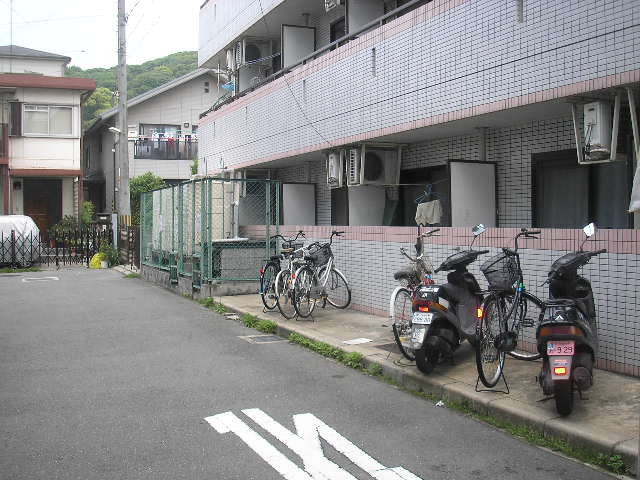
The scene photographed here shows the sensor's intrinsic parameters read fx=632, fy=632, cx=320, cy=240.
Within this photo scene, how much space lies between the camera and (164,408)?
596 cm

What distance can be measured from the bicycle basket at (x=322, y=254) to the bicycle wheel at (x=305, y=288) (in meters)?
0.47

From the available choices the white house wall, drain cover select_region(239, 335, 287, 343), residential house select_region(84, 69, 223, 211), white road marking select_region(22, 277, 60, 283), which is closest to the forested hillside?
the white house wall

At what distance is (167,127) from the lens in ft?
115

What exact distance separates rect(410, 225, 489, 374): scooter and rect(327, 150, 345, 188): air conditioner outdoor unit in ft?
18.5

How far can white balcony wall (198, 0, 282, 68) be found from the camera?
16.3m

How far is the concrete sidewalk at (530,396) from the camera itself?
15.8 feet

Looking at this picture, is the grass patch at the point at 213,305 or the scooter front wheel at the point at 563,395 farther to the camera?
the grass patch at the point at 213,305

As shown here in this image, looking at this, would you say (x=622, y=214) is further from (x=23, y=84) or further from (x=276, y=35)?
(x=23, y=84)

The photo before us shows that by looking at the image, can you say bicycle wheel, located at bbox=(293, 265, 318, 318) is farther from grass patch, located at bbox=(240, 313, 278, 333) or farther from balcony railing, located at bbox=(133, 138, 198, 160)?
balcony railing, located at bbox=(133, 138, 198, 160)

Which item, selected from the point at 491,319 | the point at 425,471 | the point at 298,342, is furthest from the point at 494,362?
the point at 298,342

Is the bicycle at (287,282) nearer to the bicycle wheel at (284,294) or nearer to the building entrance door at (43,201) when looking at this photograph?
the bicycle wheel at (284,294)

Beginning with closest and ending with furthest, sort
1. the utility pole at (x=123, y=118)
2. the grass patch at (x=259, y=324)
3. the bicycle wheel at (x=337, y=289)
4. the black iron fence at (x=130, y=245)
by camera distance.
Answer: the grass patch at (x=259, y=324)
the bicycle wheel at (x=337, y=289)
the black iron fence at (x=130, y=245)
the utility pole at (x=123, y=118)

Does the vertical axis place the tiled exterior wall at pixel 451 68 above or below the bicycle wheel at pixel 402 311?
above

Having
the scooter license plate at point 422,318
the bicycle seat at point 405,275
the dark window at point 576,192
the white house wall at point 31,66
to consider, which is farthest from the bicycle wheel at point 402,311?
the white house wall at point 31,66
